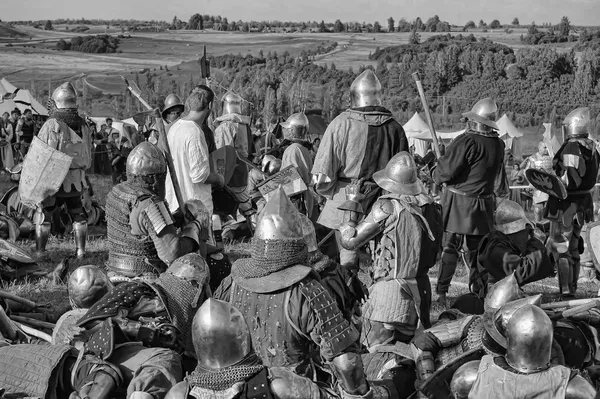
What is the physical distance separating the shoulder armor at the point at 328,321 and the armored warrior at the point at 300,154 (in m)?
3.78

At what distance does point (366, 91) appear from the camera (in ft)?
21.3

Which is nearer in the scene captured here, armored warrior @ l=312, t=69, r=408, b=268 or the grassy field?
armored warrior @ l=312, t=69, r=408, b=268

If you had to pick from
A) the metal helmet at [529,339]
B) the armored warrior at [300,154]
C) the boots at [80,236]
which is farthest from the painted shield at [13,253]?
the metal helmet at [529,339]

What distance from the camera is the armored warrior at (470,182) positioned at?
7.04 m

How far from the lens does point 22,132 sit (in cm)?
1673

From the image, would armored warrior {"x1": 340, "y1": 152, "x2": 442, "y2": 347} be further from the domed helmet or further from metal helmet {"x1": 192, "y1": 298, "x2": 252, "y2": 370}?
metal helmet {"x1": 192, "y1": 298, "x2": 252, "y2": 370}

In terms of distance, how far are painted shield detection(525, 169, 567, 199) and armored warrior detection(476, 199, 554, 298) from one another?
1.63 metres

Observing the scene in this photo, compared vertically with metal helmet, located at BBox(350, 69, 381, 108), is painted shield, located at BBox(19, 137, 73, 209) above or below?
below

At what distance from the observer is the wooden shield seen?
244 inches

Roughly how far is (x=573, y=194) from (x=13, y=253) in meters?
5.60

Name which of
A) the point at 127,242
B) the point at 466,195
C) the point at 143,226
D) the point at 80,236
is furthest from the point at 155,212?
the point at 80,236

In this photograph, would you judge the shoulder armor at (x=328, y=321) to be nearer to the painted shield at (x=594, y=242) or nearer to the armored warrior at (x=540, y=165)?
the painted shield at (x=594, y=242)

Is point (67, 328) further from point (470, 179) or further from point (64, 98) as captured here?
point (64, 98)

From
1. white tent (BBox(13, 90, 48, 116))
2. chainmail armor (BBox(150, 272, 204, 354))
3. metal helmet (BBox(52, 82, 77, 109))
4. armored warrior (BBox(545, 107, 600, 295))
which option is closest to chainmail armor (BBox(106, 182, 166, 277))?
chainmail armor (BBox(150, 272, 204, 354))
